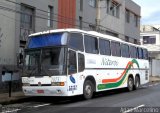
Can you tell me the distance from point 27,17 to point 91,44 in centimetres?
745

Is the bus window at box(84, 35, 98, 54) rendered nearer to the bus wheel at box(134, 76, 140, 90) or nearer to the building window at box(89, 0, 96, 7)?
the bus wheel at box(134, 76, 140, 90)

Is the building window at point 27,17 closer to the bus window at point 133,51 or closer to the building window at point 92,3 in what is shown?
the bus window at point 133,51

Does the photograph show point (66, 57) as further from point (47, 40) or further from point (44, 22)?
point (44, 22)

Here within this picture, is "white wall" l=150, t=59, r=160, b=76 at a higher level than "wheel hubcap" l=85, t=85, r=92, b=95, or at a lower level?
higher

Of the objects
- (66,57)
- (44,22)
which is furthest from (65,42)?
(44,22)

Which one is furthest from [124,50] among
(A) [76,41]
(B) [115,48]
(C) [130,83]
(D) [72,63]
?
(D) [72,63]

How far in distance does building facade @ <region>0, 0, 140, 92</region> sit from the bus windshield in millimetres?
816

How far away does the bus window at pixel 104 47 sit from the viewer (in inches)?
885

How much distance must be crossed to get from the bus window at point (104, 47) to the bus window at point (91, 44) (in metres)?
0.61

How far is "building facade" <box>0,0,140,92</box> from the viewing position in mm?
24312

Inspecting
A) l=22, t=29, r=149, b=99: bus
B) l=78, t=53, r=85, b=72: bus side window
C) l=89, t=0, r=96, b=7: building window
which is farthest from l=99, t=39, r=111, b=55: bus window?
l=89, t=0, r=96, b=7: building window

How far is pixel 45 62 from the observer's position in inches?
747

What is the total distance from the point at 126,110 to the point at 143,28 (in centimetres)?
7808

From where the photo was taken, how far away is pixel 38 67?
19141 millimetres
